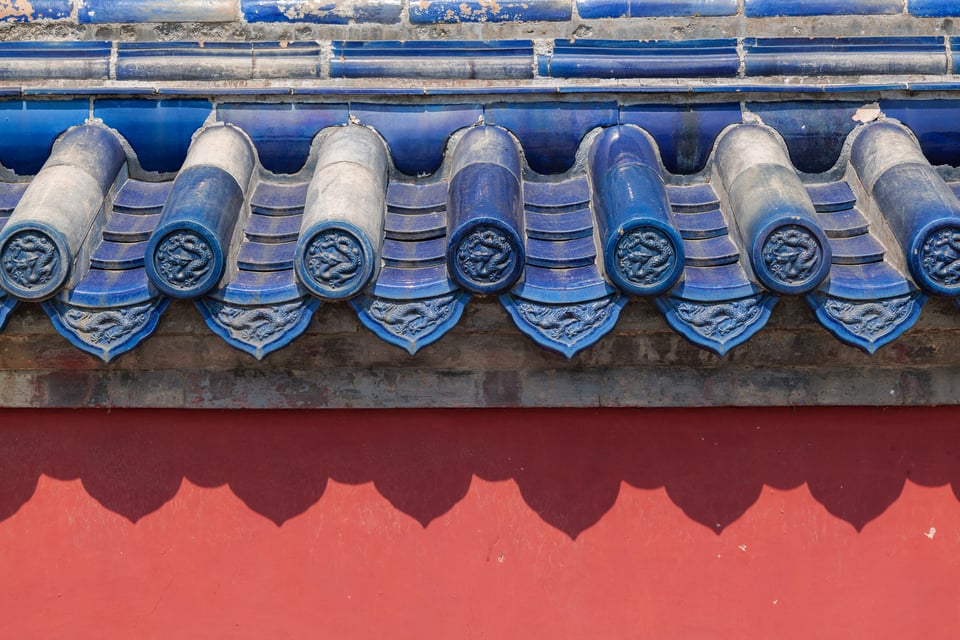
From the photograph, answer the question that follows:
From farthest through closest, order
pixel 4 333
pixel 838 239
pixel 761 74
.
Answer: pixel 761 74
pixel 4 333
pixel 838 239

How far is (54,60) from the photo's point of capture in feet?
10.8

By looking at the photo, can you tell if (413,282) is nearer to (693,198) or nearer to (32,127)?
(693,198)

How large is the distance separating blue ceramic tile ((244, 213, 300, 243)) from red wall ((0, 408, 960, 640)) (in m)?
0.69

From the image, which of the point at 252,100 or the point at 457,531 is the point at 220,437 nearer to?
the point at 457,531

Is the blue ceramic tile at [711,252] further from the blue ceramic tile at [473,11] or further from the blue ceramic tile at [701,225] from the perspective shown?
the blue ceramic tile at [473,11]

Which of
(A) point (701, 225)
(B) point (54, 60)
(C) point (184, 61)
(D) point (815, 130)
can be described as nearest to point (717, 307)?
(A) point (701, 225)

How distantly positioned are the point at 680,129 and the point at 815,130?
412 millimetres

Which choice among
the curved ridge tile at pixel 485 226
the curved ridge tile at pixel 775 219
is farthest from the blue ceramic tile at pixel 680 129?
the curved ridge tile at pixel 485 226

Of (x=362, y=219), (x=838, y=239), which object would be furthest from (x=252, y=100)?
(x=838, y=239)

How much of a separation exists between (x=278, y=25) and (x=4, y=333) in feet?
4.19

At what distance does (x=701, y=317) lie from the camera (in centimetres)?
266

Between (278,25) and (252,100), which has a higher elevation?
(278,25)

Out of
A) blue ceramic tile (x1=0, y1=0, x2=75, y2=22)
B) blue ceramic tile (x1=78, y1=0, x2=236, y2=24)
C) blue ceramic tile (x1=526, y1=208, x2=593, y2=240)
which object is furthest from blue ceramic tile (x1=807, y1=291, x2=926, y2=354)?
blue ceramic tile (x1=0, y1=0, x2=75, y2=22)

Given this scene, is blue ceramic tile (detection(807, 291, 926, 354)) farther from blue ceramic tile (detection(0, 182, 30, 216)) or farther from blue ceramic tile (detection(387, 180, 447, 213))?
blue ceramic tile (detection(0, 182, 30, 216))
